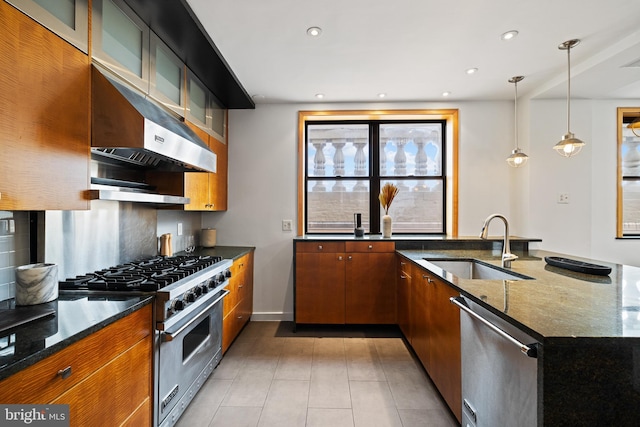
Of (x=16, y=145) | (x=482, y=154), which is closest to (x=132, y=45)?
(x=16, y=145)

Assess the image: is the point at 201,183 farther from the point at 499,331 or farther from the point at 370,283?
the point at 499,331

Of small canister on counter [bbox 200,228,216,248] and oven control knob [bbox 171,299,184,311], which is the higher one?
small canister on counter [bbox 200,228,216,248]

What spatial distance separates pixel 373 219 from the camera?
3.71 m

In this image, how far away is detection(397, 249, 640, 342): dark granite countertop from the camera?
0.99 metres

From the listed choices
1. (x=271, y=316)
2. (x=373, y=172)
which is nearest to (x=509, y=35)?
(x=373, y=172)

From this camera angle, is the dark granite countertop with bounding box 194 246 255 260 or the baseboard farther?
the baseboard

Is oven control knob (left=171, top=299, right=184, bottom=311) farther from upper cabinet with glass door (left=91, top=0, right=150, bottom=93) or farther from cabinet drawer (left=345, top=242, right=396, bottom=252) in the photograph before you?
cabinet drawer (left=345, top=242, right=396, bottom=252)

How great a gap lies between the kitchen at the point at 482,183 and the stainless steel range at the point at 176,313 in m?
1.22

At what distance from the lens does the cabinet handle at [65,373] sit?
37.3 inches

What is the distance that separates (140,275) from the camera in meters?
1.72

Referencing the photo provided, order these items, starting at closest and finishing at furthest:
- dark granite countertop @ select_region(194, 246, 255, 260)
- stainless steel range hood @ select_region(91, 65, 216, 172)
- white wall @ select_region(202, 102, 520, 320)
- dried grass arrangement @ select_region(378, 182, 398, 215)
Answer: stainless steel range hood @ select_region(91, 65, 216, 172), dark granite countertop @ select_region(194, 246, 255, 260), dried grass arrangement @ select_region(378, 182, 398, 215), white wall @ select_region(202, 102, 520, 320)

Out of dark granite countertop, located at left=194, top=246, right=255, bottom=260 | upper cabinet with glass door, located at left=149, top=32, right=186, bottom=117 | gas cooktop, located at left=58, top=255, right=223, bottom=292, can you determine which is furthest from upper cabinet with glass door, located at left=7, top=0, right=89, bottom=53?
dark granite countertop, located at left=194, top=246, right=255, bottom=260

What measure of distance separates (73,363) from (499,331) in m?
1.52

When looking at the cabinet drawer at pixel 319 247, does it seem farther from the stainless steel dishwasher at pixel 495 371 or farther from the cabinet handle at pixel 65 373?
the cabinet handle at pixel 65 373
